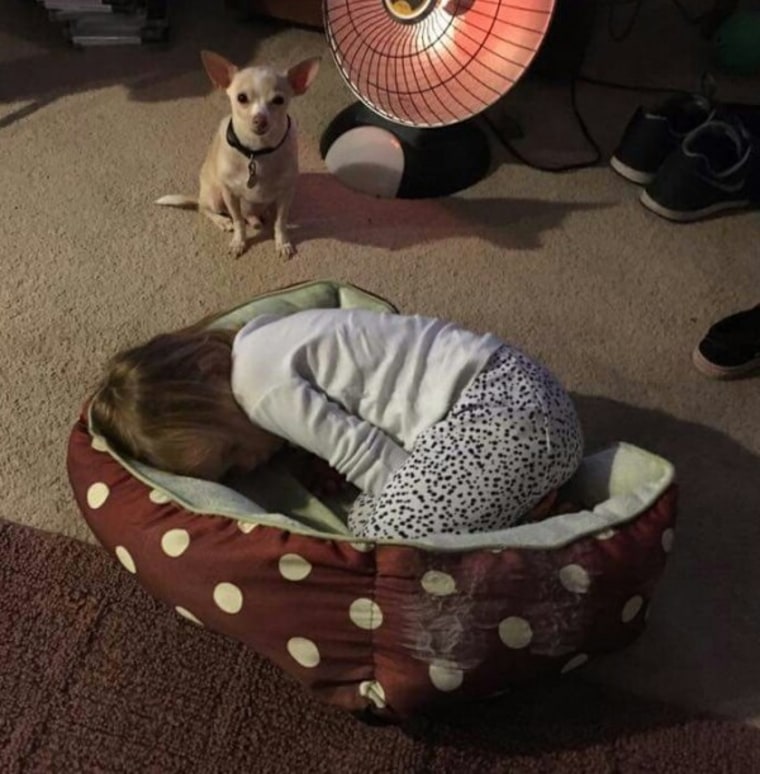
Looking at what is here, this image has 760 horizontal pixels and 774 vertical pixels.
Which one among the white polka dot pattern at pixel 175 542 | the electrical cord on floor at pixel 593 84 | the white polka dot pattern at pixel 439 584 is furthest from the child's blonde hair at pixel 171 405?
the electrical cord on floor at pixel 593 84

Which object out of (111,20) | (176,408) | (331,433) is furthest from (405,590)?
(111,20)

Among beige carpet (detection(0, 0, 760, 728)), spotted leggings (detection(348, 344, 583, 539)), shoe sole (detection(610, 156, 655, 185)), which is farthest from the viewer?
shoe sole (detection(610, 156, 655, 185))

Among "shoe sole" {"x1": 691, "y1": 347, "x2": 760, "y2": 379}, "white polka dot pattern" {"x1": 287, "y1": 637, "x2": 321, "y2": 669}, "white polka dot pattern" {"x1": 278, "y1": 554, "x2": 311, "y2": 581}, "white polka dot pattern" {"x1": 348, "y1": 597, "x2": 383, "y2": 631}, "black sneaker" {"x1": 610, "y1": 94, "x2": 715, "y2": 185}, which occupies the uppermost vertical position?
"black sneaker" {"x1": 610, "y1": 94, "x2": 715, "y2": 185}

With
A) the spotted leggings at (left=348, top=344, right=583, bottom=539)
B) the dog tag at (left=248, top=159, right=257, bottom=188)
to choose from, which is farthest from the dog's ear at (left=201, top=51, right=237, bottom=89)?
the spotted leggings at (left=348, top=344, right=583, bottom=539)

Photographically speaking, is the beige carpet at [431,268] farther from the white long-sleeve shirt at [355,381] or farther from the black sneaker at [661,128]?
the white long-sleeve shirt at [355,381]

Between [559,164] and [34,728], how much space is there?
1.36 m

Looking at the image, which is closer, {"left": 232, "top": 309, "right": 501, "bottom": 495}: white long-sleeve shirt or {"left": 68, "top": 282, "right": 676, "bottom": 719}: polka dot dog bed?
{"left": 68, "top": 282, "right": 676, "bottom": 719}: polka dot dog bed

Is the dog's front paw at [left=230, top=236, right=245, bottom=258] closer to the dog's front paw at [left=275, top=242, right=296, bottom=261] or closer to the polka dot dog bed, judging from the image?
the dog's front paw at [left=275, top=242, right=296, bottom=261]

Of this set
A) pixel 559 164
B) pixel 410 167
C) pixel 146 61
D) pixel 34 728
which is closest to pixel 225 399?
pixel 34 728

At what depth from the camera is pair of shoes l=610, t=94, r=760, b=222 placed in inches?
69.7

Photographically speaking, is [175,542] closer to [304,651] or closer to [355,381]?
[304,651]

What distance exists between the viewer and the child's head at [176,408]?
1.23 m

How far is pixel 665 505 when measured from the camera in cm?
120

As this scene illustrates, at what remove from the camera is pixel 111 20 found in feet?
6.72
